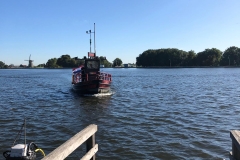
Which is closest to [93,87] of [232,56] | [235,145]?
[235,145]

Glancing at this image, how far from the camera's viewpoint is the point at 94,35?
33281 millimetres

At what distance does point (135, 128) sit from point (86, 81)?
14095 mm

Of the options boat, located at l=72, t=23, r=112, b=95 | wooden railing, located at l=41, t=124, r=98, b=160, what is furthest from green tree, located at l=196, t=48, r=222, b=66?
wooden railing, located at l=41, t=124, r=98, b=160

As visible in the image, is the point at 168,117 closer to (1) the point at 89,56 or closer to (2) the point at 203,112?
(2) the point at 203,112

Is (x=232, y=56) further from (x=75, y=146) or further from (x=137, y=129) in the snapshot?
(x=75, y=146)

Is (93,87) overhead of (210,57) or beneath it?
beneath

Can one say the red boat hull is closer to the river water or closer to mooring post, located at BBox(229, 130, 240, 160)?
the river water

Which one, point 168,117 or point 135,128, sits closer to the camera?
point 135,128

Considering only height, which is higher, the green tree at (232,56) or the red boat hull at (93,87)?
the green tree at (232,56)

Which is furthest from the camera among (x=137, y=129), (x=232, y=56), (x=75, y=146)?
(x=232, y=56)

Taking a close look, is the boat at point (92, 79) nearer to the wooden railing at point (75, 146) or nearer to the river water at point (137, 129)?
the river water at point (137, 129)

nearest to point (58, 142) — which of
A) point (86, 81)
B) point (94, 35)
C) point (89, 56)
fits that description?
point (86, 81)

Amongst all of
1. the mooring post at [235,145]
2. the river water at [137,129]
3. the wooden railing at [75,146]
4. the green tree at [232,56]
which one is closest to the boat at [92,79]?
the river water at [137,129]

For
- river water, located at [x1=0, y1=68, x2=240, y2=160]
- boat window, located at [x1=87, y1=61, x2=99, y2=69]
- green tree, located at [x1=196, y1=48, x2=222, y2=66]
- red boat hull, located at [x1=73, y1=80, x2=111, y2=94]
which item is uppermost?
green tree, located at [x1=196, y1=48, x2=222, y2=66]
